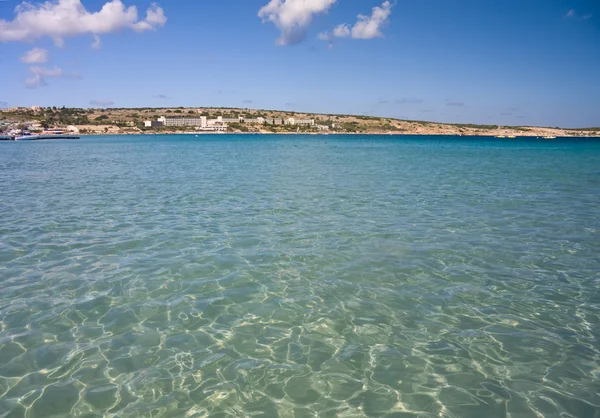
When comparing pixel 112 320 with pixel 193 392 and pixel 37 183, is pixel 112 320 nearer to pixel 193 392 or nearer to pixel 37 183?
pixel 193 392

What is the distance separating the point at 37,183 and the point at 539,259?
2914cm

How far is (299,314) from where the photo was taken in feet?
25.9

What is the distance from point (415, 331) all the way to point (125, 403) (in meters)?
4.99

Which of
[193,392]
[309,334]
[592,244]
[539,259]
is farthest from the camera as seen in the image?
[592,244]

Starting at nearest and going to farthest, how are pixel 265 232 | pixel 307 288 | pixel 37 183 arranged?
pixel 307 288 → pixel 265 232 → pixel 37 183

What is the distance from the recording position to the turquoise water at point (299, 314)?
5586 millimetres

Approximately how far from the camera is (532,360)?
6.43m

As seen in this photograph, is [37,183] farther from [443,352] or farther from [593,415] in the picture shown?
[593,415]

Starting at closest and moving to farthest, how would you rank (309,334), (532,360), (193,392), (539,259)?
(193,392), (532,360), (309,334), (539,259)

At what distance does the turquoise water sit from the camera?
18.3 feet

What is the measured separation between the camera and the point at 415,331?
725 centimetres

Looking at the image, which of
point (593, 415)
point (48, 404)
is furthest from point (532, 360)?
point (48, 404)

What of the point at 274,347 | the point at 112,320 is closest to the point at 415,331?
the point at 274,347

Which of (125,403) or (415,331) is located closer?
(125,403)
